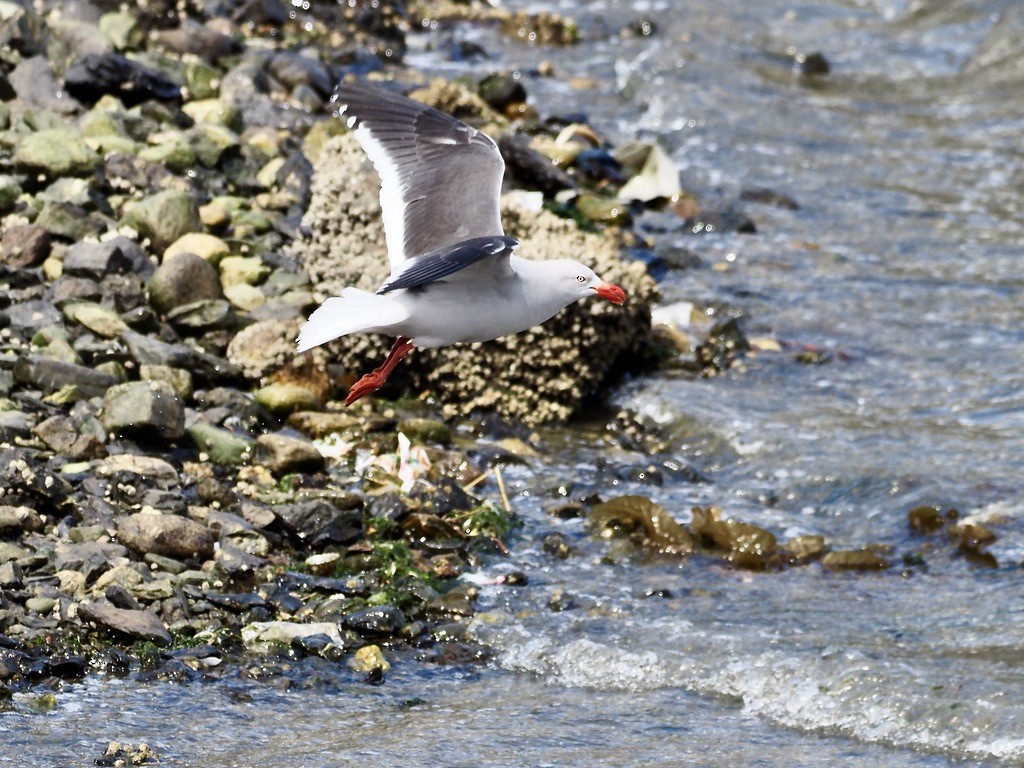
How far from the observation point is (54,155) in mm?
10578

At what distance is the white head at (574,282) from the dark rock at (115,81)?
615 cm

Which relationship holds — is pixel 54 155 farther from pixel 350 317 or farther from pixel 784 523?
pixel 784 523

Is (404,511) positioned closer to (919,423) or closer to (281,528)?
(281,528)

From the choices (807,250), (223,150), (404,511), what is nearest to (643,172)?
(807,250)

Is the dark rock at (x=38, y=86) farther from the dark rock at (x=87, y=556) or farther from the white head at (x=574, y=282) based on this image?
the white head at (x=574, y=282)

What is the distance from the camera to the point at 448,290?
692 cm

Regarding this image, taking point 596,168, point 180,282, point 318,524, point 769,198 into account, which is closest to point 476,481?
point 318,524

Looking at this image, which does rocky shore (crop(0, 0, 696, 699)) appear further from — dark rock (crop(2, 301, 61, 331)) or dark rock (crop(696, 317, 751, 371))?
dark rock (crop(696, 317, 751, 371))

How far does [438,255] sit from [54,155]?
16.4 feet

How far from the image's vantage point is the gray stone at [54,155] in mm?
10516

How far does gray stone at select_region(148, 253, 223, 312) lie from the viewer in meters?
9.49

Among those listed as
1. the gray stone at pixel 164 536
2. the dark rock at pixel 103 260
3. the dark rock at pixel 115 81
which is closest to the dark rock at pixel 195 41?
the dark rock at pixel 115 81

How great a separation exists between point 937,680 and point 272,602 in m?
2.91

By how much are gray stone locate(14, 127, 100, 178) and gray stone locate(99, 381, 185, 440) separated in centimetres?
286
